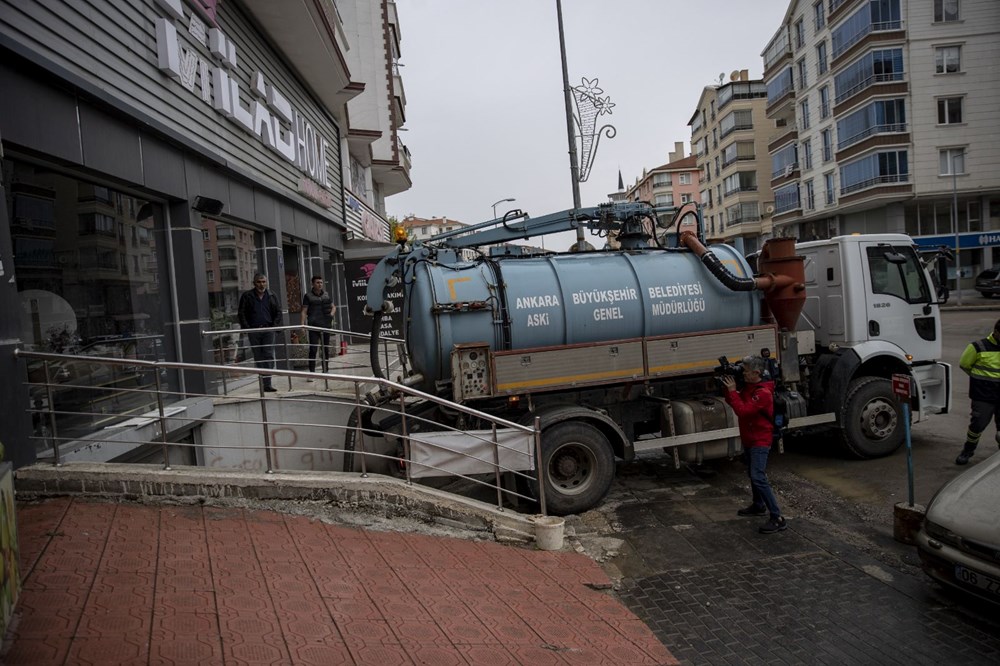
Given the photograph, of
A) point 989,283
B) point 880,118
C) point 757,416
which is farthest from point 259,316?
point 880,118

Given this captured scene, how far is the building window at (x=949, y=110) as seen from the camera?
3612 centimetres

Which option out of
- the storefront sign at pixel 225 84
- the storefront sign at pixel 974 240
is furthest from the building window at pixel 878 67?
the storefront sign at pixel 225 84

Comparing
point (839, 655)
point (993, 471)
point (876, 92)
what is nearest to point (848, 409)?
point (993, 471)

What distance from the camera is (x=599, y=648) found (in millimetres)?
4129

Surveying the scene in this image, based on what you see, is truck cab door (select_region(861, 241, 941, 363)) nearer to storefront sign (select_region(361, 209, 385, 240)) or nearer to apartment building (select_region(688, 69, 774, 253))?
storefront sign (select_region(361, 209, 385, 240))

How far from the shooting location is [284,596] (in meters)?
Result: 4.15

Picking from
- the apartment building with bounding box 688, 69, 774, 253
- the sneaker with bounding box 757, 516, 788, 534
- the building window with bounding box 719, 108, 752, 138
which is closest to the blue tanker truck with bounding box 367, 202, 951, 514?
the sneaker with bounding box 757, 516, 788, 534

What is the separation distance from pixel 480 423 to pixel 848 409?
502 centimetres

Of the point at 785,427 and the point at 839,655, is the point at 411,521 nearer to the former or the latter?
the point at 839,655

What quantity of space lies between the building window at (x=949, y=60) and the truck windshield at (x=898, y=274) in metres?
35.9

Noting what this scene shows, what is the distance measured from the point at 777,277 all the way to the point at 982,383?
276cm

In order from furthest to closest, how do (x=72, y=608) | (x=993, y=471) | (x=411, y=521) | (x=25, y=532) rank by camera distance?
(x=411, y=521)
(x=993, y=471)
(x=25, y=532)
(x=72, y=608)

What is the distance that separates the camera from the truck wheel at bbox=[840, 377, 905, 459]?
8.37 metres

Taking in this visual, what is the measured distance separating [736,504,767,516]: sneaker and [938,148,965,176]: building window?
3894cm
